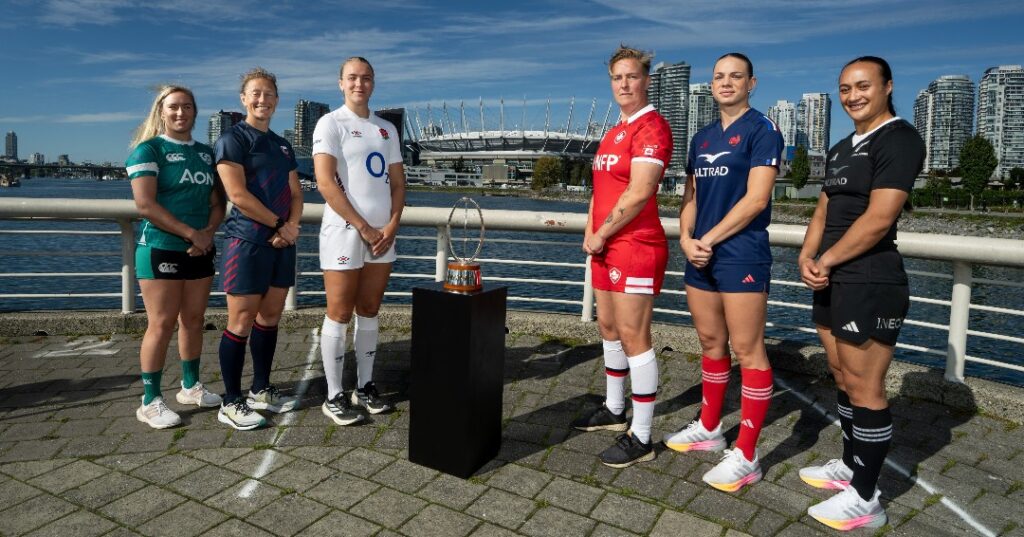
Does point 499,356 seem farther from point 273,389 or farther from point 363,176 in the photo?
point 273,389

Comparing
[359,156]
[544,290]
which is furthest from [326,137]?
[544,290]

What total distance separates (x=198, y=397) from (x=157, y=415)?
38 cm

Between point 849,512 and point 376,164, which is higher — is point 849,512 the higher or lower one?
the lower one

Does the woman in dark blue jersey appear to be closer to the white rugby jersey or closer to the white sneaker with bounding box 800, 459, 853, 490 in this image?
the white rugby jersey

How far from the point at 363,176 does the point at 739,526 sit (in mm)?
2653

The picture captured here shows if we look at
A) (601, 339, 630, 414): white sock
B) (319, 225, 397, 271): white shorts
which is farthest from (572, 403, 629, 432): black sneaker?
(319, 225, 397, 271): white shorts

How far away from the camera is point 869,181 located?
2.87 m

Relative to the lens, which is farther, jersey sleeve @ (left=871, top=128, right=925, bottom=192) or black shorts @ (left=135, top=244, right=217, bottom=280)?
black shorts @ (left=135, top=244, right=217, bottom=280)

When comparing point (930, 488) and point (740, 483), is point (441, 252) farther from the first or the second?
point (930, 488)

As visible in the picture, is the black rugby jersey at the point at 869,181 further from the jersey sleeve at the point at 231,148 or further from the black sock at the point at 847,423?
the jersey sleeve at the point at 231,148

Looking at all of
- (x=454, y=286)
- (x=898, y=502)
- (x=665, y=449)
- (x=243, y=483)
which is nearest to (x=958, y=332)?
(x=898, y=502)

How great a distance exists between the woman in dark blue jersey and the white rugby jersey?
323mm

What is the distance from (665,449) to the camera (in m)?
3.69

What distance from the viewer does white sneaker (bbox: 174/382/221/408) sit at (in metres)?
4.12
